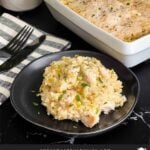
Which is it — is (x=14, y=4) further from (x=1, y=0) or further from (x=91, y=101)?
(x=91, y=101)

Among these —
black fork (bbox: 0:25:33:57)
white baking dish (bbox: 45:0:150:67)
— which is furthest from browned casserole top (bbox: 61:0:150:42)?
black fork (bbox: 0:25:33:57)

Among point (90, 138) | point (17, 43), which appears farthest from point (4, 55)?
point (90, 138)

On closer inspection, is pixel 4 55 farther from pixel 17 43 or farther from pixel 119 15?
Result: pixel 119 15

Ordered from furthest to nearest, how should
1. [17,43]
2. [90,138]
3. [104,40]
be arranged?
[17,43] < [104,40] < [90,138]

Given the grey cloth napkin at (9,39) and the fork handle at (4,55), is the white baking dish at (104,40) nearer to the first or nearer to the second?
the grey cloth napkin at (9,39)

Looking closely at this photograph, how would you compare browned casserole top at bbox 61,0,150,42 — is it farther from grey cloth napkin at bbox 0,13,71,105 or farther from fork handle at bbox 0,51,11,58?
fork handle at bbox 0,51,11,58

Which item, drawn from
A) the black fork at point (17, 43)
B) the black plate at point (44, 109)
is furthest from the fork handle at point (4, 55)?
the black plate at point (44, 109)
